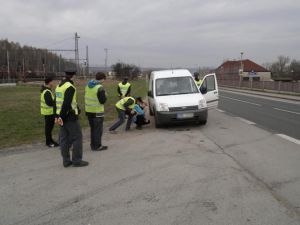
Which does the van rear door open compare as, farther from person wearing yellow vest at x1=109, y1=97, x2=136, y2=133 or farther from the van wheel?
person wearing yellow vest at x1=109, y1=97, x2=136, y2=133

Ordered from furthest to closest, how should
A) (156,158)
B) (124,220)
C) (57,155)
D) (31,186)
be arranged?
1. (57,155)
2. (156,158)
3. (31,186)
4. (124,220)

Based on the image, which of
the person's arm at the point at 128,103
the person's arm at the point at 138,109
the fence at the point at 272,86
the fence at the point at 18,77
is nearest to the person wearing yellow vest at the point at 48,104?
the person's arm at the point at 128,103

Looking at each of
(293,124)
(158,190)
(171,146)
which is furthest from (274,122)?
(158,190)

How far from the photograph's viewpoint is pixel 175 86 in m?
12.1

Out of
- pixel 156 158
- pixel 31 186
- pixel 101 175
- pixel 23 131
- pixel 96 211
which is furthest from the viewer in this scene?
pixel 23 131

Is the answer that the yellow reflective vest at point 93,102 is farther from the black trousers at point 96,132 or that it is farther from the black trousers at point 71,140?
the black trousers at point 71,140

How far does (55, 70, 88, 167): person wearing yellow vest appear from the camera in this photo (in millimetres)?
6289

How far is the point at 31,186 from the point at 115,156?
7.25 ft

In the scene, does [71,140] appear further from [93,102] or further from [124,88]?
[124,88]

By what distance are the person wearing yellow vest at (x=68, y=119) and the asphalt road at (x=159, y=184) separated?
0.29 meters

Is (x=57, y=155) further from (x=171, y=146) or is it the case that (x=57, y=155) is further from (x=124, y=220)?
(x=124, y=220)

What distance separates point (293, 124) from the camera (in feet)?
38.0

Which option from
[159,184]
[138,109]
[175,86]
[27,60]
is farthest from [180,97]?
[27,60]

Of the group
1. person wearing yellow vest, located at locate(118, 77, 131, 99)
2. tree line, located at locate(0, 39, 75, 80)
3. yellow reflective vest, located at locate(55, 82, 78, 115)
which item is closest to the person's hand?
yellow reflective vest, located at locate(55, 82, 78, 115)
